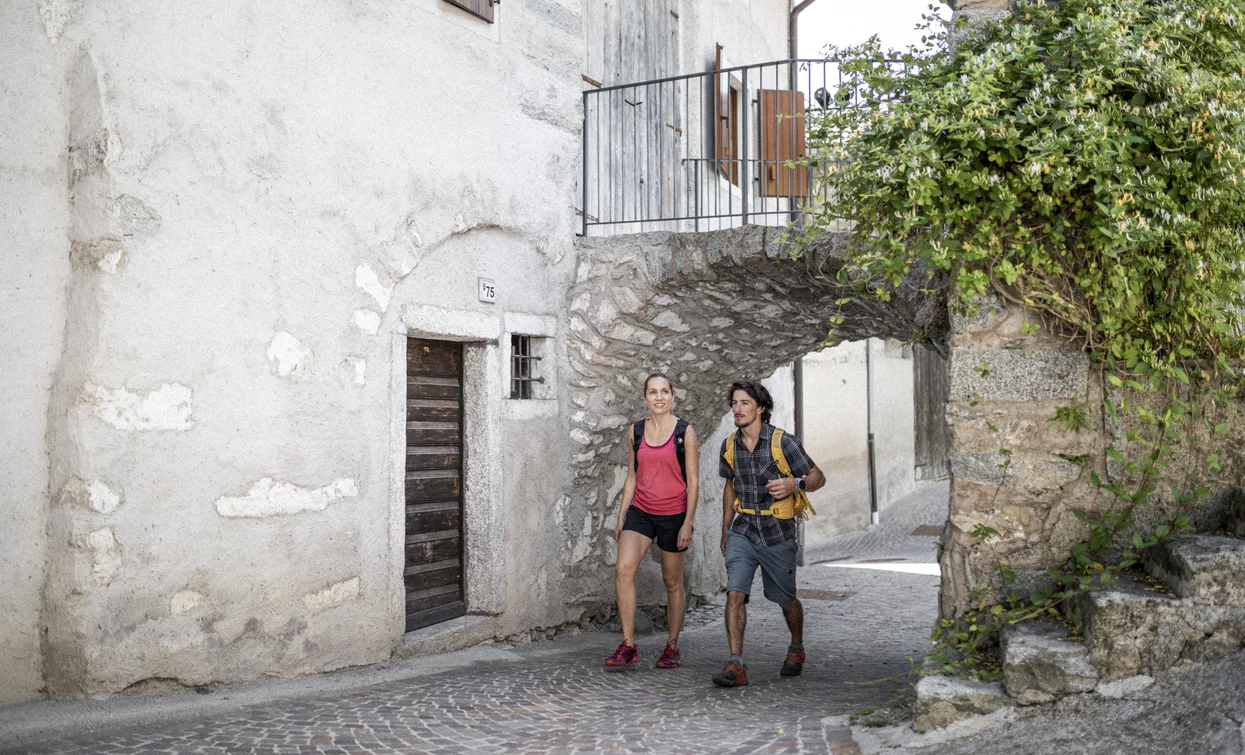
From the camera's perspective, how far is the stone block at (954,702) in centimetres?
372

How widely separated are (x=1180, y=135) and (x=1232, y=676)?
183 cm

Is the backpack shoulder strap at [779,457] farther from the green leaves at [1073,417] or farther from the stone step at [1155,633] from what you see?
the stone step at [1155,633]

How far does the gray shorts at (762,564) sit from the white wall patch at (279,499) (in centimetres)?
192

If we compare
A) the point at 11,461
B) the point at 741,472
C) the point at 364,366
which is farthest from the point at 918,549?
the point at 11,461

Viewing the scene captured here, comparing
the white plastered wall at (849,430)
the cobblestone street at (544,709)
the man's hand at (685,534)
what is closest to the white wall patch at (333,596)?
the cobblestone street at (544,709)

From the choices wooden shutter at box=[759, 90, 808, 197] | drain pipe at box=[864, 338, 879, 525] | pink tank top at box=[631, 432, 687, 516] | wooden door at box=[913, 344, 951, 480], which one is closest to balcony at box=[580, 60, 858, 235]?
wooden shutter at box=[759, 90, 808, 197]

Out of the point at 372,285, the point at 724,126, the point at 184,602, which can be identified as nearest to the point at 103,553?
the point at 184,602

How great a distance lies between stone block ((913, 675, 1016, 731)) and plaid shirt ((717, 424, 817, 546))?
5.90 ft

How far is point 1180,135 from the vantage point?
3969 mm

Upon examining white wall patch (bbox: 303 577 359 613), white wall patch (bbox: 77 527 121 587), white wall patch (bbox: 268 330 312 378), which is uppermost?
white wall patch (bbox: 268 330 312 378)

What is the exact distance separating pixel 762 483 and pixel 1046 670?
2140 mm

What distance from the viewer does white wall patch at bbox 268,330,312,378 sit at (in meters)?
5.26

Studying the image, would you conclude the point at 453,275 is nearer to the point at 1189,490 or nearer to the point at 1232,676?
the point at 1189,490

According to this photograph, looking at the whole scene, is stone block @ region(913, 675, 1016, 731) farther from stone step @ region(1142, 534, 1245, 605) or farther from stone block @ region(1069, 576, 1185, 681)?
stone step @ region(1142, 534, 1245, 605)
